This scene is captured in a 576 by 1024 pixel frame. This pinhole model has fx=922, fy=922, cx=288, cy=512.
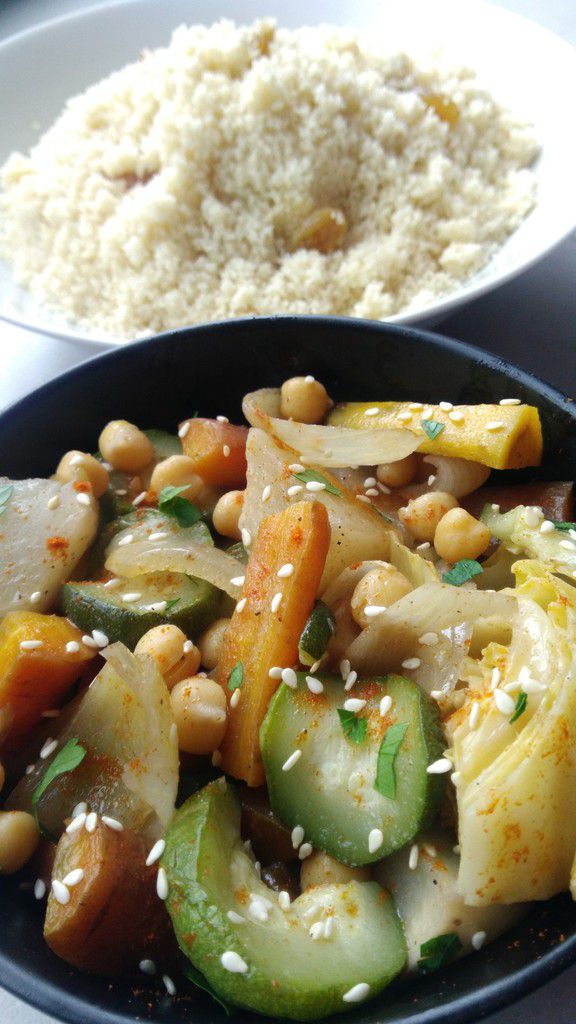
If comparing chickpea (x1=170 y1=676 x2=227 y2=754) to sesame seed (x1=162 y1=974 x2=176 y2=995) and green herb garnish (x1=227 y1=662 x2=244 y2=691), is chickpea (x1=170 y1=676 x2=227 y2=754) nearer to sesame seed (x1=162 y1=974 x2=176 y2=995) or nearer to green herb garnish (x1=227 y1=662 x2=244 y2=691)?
green herb garnish (x1=227 y1=662 x2=244 y2=691)

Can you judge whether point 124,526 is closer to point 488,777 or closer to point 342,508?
point 342,508

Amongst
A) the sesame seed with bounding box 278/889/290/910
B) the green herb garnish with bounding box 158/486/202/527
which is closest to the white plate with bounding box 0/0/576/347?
the green herb garnish with bounding box 158/486/202/527

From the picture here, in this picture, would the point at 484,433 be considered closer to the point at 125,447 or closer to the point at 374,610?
the point at 374,610

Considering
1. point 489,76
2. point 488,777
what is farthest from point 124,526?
point 489,76

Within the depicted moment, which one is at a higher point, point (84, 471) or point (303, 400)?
point (303, 400)

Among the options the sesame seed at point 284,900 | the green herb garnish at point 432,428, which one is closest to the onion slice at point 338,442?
the green herb garnish at point 432,428

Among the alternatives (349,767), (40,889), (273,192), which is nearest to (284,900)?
(349,767)
